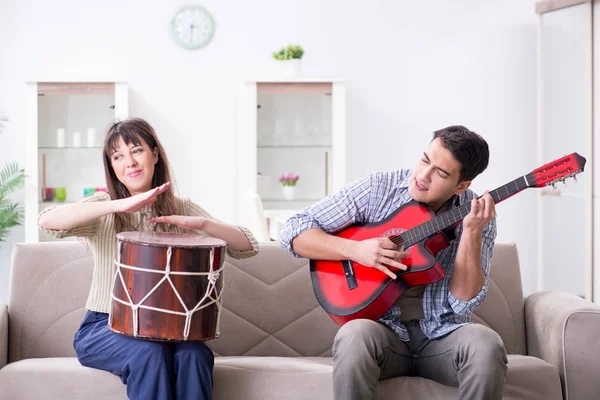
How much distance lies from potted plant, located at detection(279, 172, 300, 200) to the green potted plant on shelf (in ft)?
5.33

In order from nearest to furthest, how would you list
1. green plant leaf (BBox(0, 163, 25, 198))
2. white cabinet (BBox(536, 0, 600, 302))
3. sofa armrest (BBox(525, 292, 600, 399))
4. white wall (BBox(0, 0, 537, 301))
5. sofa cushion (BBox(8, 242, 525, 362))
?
sofa armrest (BBox(525, 292, 600, 399))
sofa cushion (BBox(8, 242, 525, 362))
white cabinet (BBox(536, 0, 600, 302))
green plant leaf (BBox(0, 163, 25, 198))
white wall (BBox(0, 0, 537, 301))

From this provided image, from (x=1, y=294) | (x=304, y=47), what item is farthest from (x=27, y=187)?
(x=304, y=47)

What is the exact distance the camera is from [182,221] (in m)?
2.41

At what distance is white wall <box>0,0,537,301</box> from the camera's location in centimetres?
534

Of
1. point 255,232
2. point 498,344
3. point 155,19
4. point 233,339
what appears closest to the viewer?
point 498,344

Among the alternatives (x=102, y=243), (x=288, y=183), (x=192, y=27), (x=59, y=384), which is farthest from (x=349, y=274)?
(x=192, y=27)

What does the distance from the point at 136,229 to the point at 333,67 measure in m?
3.18

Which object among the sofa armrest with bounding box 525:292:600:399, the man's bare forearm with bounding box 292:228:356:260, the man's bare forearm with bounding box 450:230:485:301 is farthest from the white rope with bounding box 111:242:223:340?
the sofa armrest with bounding box 525:292:600:399

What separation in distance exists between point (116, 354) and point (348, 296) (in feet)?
2.29

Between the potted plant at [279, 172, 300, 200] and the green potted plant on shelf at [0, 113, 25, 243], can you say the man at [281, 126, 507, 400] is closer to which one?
the potted plant at [279, 172, 300, 200]

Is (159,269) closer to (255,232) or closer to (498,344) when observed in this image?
(498,344)

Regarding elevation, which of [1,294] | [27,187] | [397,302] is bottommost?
[1,294]

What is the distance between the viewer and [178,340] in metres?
2.17

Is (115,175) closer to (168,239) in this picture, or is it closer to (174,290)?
(168,239)
